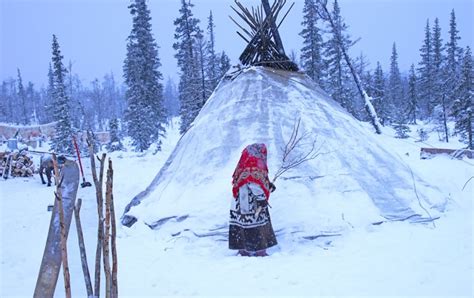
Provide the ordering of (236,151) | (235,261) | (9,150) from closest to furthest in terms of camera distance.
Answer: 1. (235,261)
2. (236,151)
3. (9,150)

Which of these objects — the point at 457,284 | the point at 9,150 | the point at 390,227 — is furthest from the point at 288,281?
the point at 9,150

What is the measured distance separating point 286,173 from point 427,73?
40161mm

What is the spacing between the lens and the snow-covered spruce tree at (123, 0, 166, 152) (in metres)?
24.8

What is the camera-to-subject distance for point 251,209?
181 inches

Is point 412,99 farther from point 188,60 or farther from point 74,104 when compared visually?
point 74,104

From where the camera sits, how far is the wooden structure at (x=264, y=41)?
7.86 m

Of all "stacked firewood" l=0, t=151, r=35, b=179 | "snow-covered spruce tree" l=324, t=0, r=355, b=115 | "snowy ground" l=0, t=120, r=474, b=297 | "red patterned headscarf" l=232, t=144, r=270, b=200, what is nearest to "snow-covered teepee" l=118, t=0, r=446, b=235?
A: "snowy ground" l=0, t=120, r=474, b=297

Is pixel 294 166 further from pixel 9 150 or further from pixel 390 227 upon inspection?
pixel 9 150

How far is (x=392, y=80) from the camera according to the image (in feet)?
161

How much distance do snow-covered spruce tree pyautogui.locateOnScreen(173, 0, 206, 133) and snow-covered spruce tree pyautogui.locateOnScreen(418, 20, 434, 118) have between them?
83.1 ft

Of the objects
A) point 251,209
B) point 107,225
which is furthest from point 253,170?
point 107,225

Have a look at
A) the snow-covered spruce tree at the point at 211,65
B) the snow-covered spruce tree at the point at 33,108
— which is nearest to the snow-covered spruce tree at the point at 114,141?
the snow-covered spruce tree at the point at 211,65

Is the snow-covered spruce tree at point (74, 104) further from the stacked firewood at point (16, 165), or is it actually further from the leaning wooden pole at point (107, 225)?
the leaning wooden pole at point (107, 225)

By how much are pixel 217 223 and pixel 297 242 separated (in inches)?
44.8
